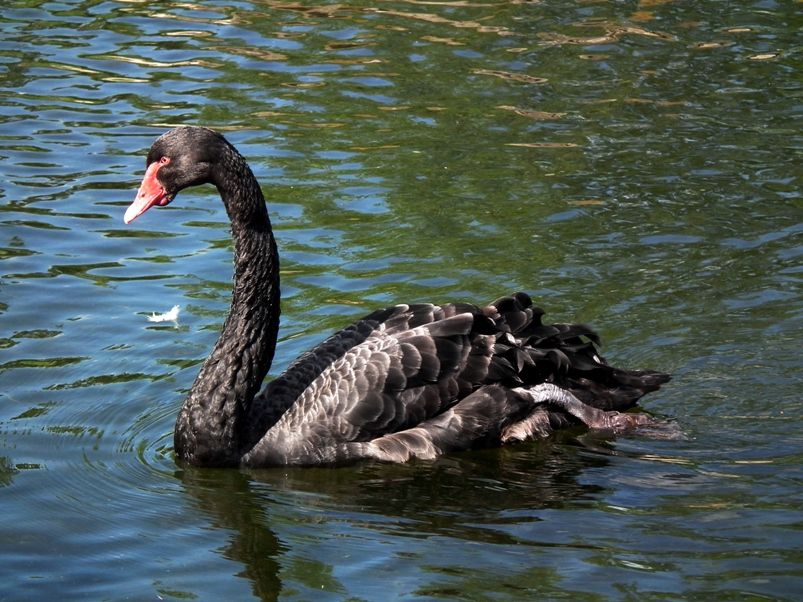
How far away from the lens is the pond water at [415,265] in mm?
6324

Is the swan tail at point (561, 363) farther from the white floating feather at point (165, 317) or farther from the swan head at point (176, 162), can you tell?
the white floating feather at point (165, 317)

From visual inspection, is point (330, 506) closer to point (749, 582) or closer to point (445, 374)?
point (445, 374)

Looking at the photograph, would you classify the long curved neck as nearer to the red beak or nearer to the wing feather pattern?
the wing feather pattern

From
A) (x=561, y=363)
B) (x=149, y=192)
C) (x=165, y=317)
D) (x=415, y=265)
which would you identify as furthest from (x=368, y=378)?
(x=415, y=265)

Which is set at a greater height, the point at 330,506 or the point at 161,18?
the point at 161,18

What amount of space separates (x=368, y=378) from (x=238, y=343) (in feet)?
2.52

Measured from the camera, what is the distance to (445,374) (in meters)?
7.61

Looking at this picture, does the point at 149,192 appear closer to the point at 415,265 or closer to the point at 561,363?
the point at 561,363

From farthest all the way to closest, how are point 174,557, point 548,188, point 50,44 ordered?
point 50,44 → point 548,188 → point 174,557

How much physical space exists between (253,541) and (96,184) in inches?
214

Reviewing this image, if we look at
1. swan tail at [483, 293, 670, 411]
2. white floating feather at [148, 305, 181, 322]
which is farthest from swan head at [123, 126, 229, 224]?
swan tail at [483, 293, 670, 411]

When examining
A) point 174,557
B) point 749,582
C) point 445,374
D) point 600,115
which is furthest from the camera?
point 600,115

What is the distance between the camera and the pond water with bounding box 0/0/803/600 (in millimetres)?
6324

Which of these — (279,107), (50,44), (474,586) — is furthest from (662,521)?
(50,44)
